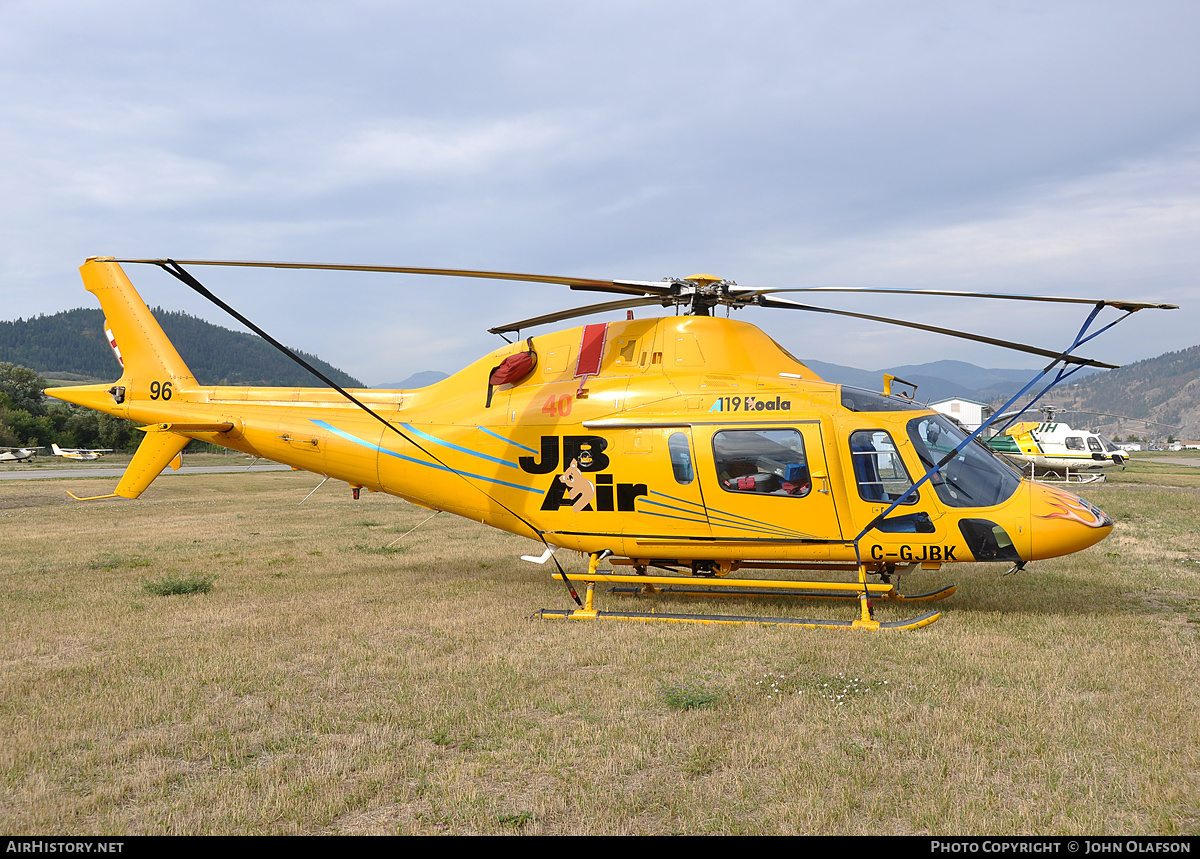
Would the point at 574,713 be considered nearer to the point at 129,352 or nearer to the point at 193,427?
the point at 193,427

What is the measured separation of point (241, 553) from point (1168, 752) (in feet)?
47.3

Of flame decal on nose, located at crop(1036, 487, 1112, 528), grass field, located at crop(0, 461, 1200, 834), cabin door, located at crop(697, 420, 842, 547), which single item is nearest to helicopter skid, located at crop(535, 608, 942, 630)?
grass field, located at crop(0, 461, 1200, 834)

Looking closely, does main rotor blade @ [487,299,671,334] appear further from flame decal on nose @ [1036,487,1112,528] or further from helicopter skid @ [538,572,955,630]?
flame decal on nose @ [1036,487,1112,528]

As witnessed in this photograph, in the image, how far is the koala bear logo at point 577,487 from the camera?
10.1m

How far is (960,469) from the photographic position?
29.7ft

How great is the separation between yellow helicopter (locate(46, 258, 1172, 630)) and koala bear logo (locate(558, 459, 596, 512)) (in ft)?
0.10

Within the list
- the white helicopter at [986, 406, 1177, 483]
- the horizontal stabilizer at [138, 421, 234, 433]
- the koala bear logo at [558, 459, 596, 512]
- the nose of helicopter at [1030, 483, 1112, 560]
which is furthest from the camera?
the white helicopter at [986, 406, 1177, 483]

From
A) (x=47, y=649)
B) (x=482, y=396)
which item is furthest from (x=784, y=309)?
(x=47, y=649)

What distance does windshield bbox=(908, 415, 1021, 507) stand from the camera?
890cm

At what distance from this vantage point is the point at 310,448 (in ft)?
38.4

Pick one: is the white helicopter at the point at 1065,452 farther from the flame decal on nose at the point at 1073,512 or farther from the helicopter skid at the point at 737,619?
the helicopter skid at the point at 737,619

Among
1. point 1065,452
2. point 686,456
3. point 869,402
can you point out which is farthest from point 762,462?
point 1065,452

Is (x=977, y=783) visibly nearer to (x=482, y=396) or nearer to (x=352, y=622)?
(x=352, y=622)
